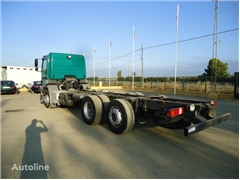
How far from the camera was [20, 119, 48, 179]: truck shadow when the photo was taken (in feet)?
9.07

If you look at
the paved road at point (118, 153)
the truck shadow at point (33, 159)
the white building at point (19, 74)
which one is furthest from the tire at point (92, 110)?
the white building at point (19, 74)

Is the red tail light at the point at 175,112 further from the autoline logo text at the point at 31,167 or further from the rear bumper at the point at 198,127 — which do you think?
the autoline logo text at the point at 31,167

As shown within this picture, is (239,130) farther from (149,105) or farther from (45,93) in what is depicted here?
(45,93)

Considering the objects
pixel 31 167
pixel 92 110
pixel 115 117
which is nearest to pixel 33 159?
pixel 31 167

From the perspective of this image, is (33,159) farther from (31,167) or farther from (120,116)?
(120,116)

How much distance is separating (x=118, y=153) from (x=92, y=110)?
2.07m

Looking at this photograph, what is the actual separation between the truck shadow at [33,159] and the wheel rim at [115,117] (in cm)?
187

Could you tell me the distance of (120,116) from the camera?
4461 millimetres

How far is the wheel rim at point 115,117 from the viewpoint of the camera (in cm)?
446

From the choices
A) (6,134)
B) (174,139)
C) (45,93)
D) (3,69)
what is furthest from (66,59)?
(3,69)

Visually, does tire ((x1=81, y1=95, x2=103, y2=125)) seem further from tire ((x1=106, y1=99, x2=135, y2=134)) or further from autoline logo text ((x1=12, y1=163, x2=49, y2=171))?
autoline logo text ((x1=12, y1=163, x2=49, y2=171))

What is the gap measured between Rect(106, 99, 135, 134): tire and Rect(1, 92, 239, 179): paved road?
250 mm

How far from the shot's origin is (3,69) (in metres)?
26.7

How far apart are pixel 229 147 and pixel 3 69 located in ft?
103
